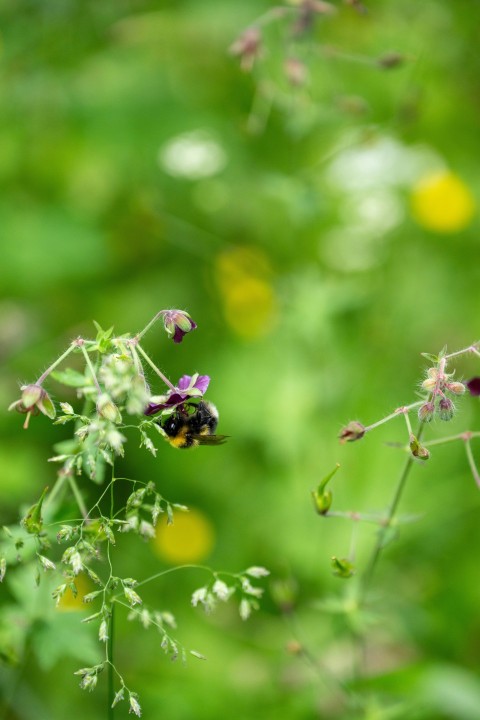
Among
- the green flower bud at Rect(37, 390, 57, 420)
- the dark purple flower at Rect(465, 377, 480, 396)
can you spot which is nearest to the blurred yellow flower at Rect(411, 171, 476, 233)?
the dark purple flower at Rect(465, 377, 480, 396)

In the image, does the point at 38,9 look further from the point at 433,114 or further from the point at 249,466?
the point at 249,466

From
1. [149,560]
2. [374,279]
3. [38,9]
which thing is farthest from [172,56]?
[149,560]

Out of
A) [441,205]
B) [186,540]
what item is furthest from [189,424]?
[441,205]

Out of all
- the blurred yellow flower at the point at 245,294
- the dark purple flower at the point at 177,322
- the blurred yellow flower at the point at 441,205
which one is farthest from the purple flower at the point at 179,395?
the blurred yellow flower at the point at 441,205

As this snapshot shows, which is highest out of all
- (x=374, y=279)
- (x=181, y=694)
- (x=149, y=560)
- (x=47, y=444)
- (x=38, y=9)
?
(x=38, y=9)

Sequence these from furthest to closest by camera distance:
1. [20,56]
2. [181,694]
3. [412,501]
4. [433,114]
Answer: [433,114], [20,56], [412,501], [181,694]

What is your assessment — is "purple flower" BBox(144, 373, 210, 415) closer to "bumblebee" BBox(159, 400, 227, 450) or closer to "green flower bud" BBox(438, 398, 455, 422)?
"bumblebee" BBox(159, 400, 227, 450)

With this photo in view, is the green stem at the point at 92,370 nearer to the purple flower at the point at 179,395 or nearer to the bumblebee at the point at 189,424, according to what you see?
the purple flower at the point at 179,395
